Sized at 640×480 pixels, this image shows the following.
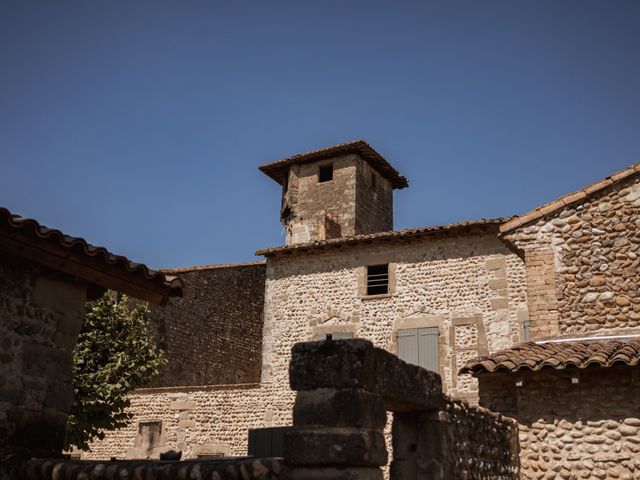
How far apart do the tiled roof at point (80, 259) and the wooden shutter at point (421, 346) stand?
38.2 feet

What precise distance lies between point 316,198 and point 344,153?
2077 millimetres

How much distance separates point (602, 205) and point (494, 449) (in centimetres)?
484

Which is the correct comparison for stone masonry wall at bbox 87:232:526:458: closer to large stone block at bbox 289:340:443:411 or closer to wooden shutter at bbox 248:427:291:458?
wooden shutter at bbox 248:427:291:458

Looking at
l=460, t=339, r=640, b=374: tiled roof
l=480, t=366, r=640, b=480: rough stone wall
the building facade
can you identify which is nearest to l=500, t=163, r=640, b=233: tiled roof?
the building facade

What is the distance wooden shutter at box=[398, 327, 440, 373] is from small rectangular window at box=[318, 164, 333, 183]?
10.9 m

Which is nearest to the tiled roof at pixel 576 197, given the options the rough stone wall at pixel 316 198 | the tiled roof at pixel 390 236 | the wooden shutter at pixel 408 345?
the tiled roof at pixel 390 236

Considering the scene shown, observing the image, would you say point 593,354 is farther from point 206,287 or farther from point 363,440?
point 206,287

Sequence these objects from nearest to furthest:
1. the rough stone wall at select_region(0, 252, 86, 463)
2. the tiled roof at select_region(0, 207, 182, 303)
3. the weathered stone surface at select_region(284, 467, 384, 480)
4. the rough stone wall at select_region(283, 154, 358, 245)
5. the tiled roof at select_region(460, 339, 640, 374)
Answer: the weathered stone surface at select_region(284, 467, 384, 480) < the tiled roof at select_region(0, 207, 182, 303) < the rough stone wall at select_region(0, 252, 86, 463) < the tiled roof at select_region(460, 339, 640, 374) < the rough stone wall at select_region(283, 154, 358, 245)

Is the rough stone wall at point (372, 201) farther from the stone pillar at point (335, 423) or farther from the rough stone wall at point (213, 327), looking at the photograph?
the stone pillar at point (335, 423)

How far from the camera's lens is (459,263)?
60.2 feet

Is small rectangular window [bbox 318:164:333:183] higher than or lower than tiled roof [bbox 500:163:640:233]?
higher

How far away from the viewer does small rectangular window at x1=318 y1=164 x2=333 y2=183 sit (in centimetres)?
2805

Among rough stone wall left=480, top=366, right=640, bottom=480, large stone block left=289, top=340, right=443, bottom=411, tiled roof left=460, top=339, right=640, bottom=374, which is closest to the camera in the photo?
large stone block left=289, top=340, right=443, bottom=411

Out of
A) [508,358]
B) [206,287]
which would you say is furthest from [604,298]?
[206,287]
